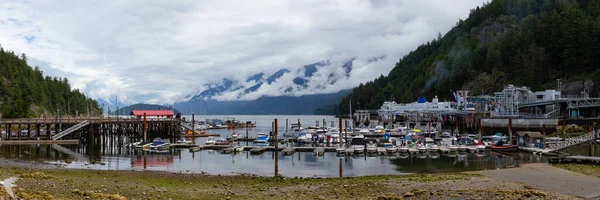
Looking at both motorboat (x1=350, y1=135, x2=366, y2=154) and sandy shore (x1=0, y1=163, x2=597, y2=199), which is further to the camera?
motorboat (x1=350, y1=135, x2=366, y2=154)

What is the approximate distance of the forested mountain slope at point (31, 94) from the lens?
12396 centimetres

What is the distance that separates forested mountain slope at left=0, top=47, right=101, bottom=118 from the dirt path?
111m

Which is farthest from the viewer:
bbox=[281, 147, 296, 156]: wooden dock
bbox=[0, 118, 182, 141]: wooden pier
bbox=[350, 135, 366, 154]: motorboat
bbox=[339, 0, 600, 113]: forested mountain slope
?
bbox=[339, 0, 600, 113]: forested mountain slope

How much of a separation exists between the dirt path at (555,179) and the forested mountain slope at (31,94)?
11137cm

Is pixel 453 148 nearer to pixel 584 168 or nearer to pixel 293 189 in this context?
pixel 584 168

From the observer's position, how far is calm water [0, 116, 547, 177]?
4862cm

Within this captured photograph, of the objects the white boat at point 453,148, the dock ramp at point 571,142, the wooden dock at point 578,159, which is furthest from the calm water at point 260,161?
the wooden dock at point 578,159

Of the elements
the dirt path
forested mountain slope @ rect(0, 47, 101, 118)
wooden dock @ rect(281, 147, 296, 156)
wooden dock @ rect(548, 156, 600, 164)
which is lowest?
wooden dock @ rect(281, 147, 296, 156)

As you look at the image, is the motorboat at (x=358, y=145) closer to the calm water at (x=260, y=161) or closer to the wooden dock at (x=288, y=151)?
the calm water at (x=260, y=161)

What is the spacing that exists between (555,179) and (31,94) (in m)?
150

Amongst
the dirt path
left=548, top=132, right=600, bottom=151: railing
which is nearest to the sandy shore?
the dirt path

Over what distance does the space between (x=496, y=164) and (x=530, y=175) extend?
14.3 m

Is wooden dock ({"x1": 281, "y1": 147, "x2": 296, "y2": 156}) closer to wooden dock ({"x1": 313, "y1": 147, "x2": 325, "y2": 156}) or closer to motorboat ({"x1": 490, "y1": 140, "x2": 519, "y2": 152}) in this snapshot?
wooden dock ({"x1": 313, "y1": 147, "x2": 325, "y2": 156})

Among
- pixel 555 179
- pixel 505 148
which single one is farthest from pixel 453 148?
pixel 555 179
